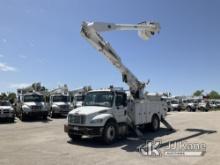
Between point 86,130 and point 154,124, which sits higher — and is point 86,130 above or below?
above

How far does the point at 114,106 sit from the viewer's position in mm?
13453

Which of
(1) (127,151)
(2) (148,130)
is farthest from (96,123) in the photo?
(2) (148,130)

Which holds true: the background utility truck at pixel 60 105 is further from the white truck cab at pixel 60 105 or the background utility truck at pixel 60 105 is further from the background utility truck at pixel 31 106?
the background utility truck at pixel 31 106

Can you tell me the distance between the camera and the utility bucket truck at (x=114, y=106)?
12.4 metres

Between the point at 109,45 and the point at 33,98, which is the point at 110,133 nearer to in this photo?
the point at 109,45

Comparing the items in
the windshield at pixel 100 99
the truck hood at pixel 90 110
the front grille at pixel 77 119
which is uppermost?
the windshield at pixel 100 99

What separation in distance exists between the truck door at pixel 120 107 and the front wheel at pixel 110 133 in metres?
0.64

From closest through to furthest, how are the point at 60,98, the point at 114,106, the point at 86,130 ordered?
the point at 86,130 → the point at 114,106 → the point at 60,98

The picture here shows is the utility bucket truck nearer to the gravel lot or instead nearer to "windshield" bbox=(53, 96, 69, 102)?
the gravel lot

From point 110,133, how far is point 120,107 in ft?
5.22

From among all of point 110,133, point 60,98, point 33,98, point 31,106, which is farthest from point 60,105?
point 110,133

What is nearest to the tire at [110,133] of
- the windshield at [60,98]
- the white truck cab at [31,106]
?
the white truck cab at [31,106]

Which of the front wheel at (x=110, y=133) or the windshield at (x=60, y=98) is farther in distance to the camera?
the windshield at (x=60, y=98)

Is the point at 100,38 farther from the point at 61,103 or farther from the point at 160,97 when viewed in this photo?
the point at 61,103
